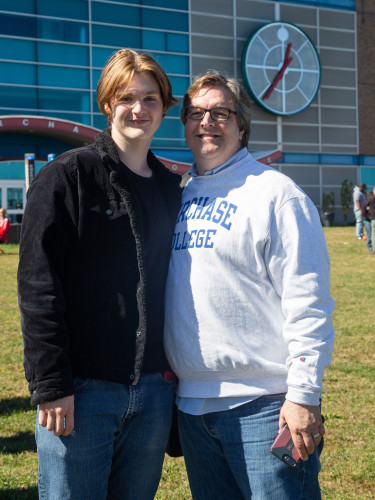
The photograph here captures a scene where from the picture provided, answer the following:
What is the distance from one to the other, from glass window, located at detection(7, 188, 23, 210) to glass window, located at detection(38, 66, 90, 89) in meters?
5.59

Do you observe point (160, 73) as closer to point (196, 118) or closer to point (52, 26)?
point (196, 118)

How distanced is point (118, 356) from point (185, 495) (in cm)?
192

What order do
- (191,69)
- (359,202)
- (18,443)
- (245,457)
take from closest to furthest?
(245,457) → (18,443) → (359,202) → (191,69)

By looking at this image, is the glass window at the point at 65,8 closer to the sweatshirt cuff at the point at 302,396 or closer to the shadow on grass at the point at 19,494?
the shadow on grass at the point at 19,494

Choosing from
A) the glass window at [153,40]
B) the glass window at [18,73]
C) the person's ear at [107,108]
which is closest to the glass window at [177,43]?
the glass window at [153,40]

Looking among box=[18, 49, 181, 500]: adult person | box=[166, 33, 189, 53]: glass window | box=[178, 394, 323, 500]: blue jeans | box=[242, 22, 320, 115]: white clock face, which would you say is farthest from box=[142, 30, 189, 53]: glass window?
box=[178, 394, 323, 500]: blue jeans

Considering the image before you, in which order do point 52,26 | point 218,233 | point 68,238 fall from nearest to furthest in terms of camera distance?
point 68,238
point 218,233
point 52,26

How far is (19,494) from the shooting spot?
3631 millimetres

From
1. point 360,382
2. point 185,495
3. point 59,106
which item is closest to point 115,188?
point 185,495

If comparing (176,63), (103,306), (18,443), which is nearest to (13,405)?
(18,443)

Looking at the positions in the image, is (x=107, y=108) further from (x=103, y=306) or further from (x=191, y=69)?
(x=191, y=69)

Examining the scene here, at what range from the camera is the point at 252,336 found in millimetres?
2207

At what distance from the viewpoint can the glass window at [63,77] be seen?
2881 centimetres

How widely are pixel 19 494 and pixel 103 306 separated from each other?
2.11m
